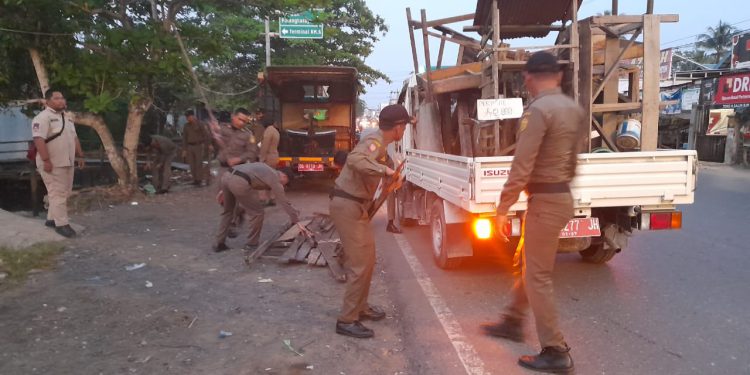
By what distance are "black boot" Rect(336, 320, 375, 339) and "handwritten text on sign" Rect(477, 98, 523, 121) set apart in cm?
268

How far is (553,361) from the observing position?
3.30 m

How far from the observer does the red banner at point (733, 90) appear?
20203mm

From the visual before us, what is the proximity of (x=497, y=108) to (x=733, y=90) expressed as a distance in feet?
65.2

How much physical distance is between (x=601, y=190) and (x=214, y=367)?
344cm

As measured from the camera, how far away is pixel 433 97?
7965 millimetres

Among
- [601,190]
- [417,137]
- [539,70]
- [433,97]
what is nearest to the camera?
[539,70]

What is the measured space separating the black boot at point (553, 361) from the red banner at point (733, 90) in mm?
21390

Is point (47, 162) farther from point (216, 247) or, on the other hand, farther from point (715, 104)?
point (715, 104)

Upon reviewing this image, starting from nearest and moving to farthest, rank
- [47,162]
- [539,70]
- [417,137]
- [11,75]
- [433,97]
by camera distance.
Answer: [539,70] → [47,162] → [433,97] → [417,137] → [11,75]

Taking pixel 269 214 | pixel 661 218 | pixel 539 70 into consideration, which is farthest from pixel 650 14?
pixel 269 214

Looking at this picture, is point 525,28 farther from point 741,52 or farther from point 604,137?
point 741,52

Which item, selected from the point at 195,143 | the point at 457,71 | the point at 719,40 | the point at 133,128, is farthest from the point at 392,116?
the point at 719,40

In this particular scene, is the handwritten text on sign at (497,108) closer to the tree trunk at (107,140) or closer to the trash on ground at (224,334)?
the trash on ground at (224,334)

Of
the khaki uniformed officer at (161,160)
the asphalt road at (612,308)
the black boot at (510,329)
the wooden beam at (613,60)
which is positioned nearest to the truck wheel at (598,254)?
the asphalt road at (612,308)
